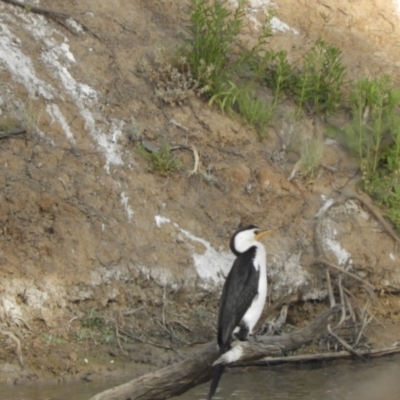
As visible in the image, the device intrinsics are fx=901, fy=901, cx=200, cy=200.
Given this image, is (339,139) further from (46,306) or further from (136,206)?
(46,306)

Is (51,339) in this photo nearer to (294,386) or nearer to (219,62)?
(294,386)

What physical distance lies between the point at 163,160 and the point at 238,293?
3199 mm

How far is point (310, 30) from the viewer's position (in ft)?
43.3

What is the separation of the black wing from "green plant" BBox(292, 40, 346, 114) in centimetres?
433

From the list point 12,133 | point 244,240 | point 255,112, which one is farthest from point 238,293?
point 255,112

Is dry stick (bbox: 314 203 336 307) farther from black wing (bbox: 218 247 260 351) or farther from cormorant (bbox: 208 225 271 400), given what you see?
black wing (bbox: 218 247 260 351)

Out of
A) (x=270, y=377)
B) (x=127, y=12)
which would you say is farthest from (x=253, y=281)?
(x=127, y=12)

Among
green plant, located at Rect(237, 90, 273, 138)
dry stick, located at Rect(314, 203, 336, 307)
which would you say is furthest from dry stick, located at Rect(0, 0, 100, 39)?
dry stick, located at Rect(314, 203, 336, 307)

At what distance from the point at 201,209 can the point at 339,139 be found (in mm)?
2441

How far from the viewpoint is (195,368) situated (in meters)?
6.50

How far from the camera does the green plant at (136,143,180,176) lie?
34.0 feet

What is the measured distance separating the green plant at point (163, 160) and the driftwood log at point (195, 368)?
3.81 m

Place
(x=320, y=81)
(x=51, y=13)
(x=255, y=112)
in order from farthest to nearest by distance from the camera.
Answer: (x=320, y=81)
(x=51, y=13)
(x=255, y=112)

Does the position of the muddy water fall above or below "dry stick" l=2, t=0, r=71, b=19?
below
